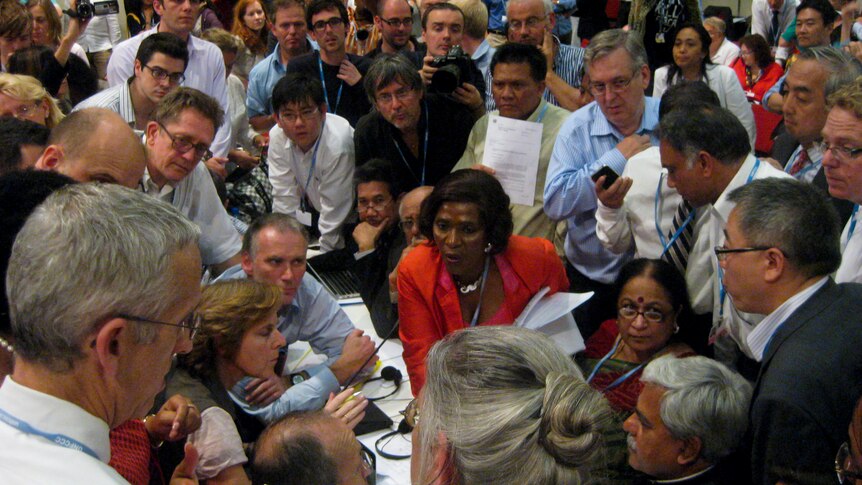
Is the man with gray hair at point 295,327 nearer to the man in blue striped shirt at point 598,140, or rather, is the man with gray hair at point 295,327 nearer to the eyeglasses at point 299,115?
the man in blue striped shirt at point 598,140

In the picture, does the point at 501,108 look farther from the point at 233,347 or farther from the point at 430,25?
the point at 233,347

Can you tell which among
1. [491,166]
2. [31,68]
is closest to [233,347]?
[491,166]

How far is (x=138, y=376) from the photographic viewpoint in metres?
1.12

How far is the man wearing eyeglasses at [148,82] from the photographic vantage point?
12.0 feet

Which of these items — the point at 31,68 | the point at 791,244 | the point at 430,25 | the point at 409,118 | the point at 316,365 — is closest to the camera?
the point at 791,244

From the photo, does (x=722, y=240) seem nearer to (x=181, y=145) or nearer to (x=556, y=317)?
(x=556, y=317)

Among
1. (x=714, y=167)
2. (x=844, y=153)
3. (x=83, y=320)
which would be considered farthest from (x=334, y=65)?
(x=83, y=320)

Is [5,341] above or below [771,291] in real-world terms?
above

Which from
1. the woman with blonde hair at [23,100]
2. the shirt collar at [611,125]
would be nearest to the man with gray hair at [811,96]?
the shirt collar at [611,125]

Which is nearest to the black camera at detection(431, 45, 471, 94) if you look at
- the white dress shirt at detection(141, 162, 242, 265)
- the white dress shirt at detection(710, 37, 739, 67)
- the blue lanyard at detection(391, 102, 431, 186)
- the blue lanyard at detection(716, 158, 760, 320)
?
the blue lanyard at detection(391, 102, 431, 186)

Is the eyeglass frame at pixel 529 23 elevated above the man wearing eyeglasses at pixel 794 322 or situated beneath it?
elevated above

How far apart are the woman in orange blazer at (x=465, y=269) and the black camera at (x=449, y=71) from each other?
108 cm

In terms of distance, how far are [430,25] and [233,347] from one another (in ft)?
7.98

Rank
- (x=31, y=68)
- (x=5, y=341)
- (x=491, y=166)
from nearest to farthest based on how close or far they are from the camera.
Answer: (x=5, y=341) < (x=491, y=166) < (x=31, y=68)
